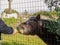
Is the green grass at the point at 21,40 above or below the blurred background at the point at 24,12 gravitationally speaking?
below

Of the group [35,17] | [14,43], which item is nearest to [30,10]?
[35,17]

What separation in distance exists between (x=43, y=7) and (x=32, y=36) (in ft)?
3.26

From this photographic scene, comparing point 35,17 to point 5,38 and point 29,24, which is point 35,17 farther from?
point 5,38

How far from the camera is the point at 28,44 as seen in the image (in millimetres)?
14086

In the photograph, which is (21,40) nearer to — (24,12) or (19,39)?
(19,39)

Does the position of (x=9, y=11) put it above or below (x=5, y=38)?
above

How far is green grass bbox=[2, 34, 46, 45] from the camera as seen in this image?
14.0 meters

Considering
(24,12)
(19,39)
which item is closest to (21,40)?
(19,39)

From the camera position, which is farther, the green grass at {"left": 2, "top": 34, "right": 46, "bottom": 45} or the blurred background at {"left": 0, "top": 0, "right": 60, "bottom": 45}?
the green grass at {"left": 2, "top": 34, "right": 46, "bottom": 45}

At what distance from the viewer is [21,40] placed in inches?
555

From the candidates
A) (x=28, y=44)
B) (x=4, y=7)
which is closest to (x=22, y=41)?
(x=28, y=44)

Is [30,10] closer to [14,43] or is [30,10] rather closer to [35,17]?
[35,17]

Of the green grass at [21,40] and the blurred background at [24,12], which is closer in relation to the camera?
the blurred background at [24,12]

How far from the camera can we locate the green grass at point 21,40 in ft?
46.1
